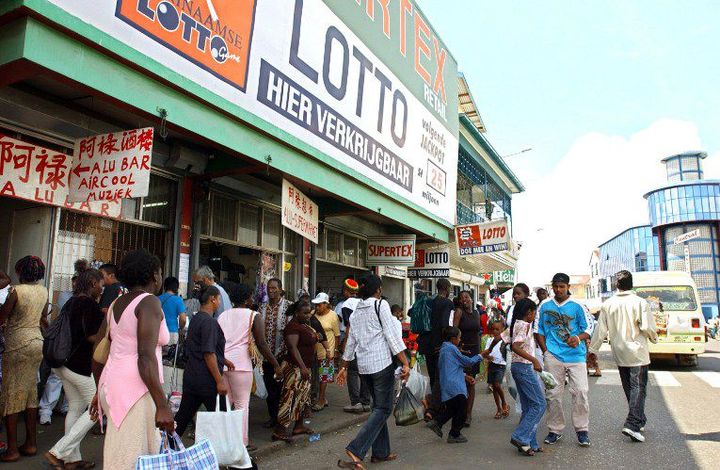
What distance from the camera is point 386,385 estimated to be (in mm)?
5156

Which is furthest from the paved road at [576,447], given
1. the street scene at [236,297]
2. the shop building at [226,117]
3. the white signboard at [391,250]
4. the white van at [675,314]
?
the white signboard at [391,250]

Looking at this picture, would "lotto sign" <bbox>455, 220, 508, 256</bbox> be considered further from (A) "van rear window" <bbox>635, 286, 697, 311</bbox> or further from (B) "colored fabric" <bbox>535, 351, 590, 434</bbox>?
(B) "colored fabric" <bbox>535, 351, 590, 434</bbox>

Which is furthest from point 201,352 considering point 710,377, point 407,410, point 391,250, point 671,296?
point 671,296

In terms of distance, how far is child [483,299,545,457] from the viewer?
5.68 meters

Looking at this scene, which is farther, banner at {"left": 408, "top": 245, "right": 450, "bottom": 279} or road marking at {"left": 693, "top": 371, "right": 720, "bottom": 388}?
banner at {"left": 408, "top": 245, "right": 450, "bottom": 279}

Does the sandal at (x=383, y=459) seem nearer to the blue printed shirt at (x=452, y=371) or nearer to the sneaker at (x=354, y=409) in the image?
the blue printed shirt at (x=452, y=371)

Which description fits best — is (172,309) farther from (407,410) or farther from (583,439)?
(583,439)

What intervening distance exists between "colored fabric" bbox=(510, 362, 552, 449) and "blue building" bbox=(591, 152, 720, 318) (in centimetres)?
6336

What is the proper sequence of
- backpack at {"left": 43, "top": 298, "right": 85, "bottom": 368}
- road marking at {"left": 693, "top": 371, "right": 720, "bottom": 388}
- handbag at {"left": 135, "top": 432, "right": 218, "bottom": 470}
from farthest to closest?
road marking at {"left": 693, "top": 371, "right": 720, "bottom": 388}, backpack at {"left": 43, "top": 298, "right": 85, "bottom": 368}, handbag at {"left": 135, "top": 432, "right": 218, "bottom": 470}

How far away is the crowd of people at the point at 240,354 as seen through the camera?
120 inches

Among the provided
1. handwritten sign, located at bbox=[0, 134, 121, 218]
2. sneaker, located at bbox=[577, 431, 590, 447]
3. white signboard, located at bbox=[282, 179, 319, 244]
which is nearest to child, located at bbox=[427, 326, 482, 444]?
sneaker, located at bbox=[577, 431, 590, 447]

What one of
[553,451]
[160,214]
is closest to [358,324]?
[553,451]

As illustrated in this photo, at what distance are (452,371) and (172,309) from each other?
3432 millimetres

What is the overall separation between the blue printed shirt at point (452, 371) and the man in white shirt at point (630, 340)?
1651 millimetres
